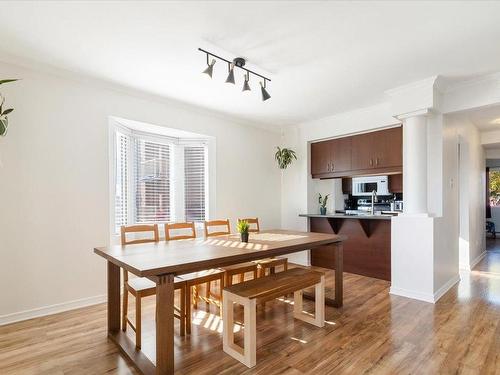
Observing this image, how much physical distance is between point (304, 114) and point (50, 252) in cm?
372

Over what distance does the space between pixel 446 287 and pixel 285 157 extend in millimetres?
2905

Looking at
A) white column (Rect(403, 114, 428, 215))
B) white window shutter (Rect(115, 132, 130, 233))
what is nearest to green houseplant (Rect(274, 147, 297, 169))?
white column (Rect(403, 114, 428, 215))

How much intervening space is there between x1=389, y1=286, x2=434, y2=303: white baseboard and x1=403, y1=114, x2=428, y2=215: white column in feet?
2.96

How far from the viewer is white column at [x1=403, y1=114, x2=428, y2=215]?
3.27m

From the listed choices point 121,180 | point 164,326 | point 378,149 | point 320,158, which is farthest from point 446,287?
point 121,180

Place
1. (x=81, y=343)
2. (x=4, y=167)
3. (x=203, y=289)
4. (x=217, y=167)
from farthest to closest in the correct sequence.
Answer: (x=217, y=167), (x=203, y=289), (x=4, y=167), (x=81, y=343)

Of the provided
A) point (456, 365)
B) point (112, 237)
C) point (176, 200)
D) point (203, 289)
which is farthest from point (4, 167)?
point (456, 365)

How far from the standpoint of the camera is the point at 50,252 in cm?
282

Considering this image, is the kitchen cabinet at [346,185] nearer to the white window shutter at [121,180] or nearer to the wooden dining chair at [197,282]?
the wooden dining chair at [197,282]

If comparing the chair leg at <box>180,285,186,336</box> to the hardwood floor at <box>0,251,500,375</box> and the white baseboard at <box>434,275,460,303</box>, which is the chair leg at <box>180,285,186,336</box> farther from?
the white baseboard at <box>434,275,460,303</box>

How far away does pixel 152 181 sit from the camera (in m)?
4.00

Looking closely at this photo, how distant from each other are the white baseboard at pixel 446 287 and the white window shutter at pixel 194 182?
3.14 m

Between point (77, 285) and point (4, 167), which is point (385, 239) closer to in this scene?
point (77, 285)

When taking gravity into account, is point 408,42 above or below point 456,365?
above
